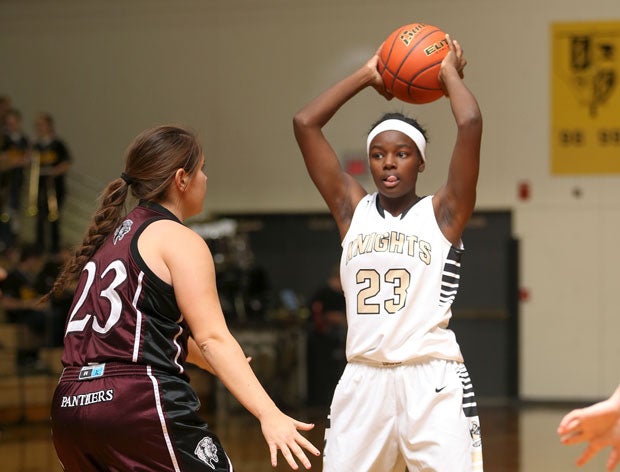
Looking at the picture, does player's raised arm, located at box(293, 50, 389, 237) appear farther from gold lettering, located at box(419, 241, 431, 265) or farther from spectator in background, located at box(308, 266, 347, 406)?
spectator in background, located at box(308, 266, 347, 406)

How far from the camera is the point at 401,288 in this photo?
12.5ft

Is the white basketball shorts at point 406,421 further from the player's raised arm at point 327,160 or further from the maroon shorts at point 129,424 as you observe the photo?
the maroon shorts at point 129,424

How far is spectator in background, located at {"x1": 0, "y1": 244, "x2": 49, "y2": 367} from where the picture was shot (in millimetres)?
11633

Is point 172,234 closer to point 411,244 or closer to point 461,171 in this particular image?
point 411,244

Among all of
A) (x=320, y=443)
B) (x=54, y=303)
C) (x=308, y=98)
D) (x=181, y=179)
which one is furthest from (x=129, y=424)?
(x=308, y=98)

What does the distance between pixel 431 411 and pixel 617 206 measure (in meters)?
10.4

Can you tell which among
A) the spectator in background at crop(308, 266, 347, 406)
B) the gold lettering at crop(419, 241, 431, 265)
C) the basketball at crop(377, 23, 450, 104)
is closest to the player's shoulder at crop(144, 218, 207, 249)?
the gold lettering at crop(419, 241, 431, 265)

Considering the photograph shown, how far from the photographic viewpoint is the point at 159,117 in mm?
14664

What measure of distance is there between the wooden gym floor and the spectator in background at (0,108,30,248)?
114 inches

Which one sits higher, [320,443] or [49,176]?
[49,176]

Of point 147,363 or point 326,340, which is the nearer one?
point 147,363

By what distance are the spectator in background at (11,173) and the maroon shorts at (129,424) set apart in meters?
10.5

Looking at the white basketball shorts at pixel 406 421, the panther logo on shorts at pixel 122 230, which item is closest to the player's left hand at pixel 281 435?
the panther logo on shorts at pixel 122 230

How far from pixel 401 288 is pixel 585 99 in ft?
34.3
